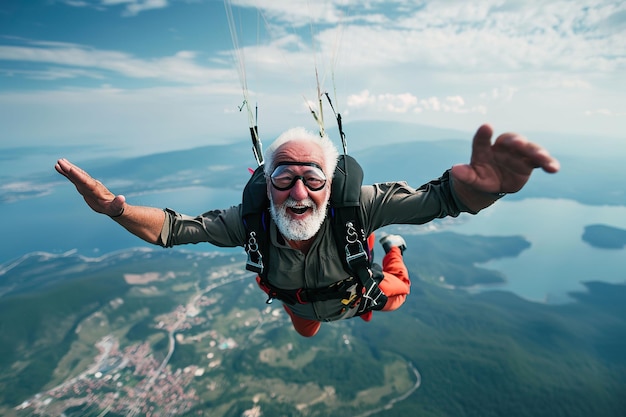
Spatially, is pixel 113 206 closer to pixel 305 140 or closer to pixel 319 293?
pixel 305 140

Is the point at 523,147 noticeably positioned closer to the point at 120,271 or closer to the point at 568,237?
the point at 120,271

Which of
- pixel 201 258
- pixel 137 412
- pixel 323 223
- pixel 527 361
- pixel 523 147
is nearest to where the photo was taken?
pixel 523 147

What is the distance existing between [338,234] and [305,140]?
108 centimetres

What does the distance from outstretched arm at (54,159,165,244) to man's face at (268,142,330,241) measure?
3.95 ft

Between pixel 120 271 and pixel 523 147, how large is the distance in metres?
119

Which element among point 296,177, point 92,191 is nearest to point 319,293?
point 296,177

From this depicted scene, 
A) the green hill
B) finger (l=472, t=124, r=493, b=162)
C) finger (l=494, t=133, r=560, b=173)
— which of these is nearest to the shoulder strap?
finger (l=472, t=124, r=493, b=162)

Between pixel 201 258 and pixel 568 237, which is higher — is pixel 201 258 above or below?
above

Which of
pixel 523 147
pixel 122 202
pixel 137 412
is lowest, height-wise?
pixel 137 412

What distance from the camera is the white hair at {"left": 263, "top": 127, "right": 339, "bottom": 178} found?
3555 millimetres

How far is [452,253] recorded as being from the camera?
124438 millimetres

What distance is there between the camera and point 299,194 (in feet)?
10.7

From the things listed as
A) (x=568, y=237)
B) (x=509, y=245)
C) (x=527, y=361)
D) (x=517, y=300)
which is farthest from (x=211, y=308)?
(x=568, y=237)

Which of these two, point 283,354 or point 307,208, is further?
point 283,354
